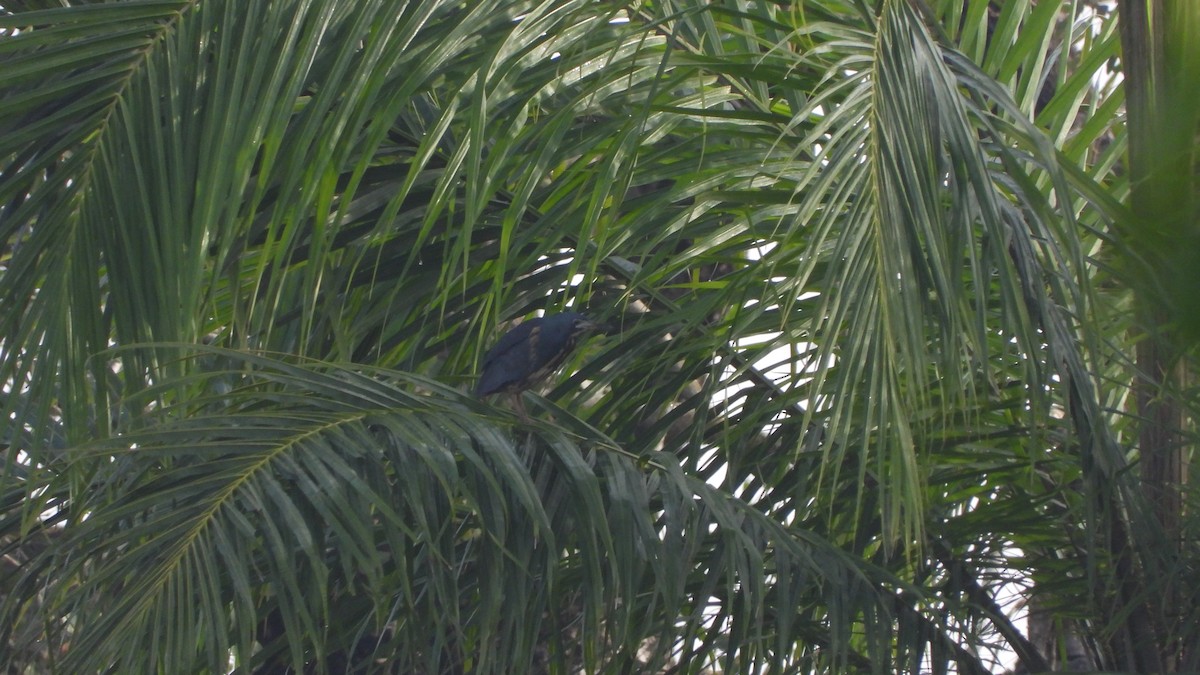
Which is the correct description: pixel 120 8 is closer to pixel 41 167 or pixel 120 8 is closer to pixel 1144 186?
pixel 41 167

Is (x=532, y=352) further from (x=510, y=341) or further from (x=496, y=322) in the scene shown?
(x=496, y=322)

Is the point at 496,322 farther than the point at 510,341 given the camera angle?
No

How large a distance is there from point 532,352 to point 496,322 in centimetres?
33

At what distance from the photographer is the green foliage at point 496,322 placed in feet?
4.80

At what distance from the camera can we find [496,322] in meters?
1.90

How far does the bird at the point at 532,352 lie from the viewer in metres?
2.22

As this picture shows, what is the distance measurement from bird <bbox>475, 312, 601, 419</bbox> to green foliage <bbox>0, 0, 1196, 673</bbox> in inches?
3.2

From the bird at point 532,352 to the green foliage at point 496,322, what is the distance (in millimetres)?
81

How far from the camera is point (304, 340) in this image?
5.95ft

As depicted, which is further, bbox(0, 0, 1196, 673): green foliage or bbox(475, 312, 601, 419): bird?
bbox(475, 312, 601, 419): bird

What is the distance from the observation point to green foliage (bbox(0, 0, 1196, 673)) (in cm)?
146

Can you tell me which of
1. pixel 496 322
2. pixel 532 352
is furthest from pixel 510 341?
pixel 496 322

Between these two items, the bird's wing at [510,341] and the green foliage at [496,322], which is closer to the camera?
the green foliage at [496,322]

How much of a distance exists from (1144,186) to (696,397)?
1.62 metres
